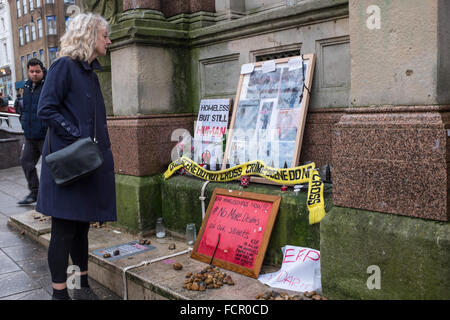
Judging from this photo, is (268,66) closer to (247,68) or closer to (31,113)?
(247,68)

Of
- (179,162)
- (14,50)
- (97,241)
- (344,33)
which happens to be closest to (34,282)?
(97,241)

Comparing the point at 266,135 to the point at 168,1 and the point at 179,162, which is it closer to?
the point at 179,162

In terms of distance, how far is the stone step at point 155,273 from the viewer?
330 cm

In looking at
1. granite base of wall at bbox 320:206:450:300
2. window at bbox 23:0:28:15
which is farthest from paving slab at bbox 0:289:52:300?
window at bbox 23:0:28:15

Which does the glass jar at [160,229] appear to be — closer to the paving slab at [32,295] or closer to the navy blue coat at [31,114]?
the paving slab at [32,295]

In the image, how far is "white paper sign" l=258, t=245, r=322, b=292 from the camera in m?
3.28

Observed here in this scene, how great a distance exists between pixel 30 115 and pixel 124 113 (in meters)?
2.12

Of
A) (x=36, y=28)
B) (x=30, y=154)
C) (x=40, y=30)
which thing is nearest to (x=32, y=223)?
(x=30, y=154)

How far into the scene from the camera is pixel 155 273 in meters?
3.75

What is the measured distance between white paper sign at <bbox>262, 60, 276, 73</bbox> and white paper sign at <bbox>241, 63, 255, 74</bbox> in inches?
6.1

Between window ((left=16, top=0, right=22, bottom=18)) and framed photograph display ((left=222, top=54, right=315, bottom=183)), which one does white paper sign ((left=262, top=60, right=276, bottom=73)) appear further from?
window ((left=16, top=0, right=22, bottom=18))

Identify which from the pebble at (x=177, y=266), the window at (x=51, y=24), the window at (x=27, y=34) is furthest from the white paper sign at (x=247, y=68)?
the window at (x=27, y=34)

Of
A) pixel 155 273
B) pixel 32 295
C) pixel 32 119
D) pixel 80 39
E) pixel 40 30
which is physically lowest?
pixel 32 295

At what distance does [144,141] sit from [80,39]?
1933 mm
